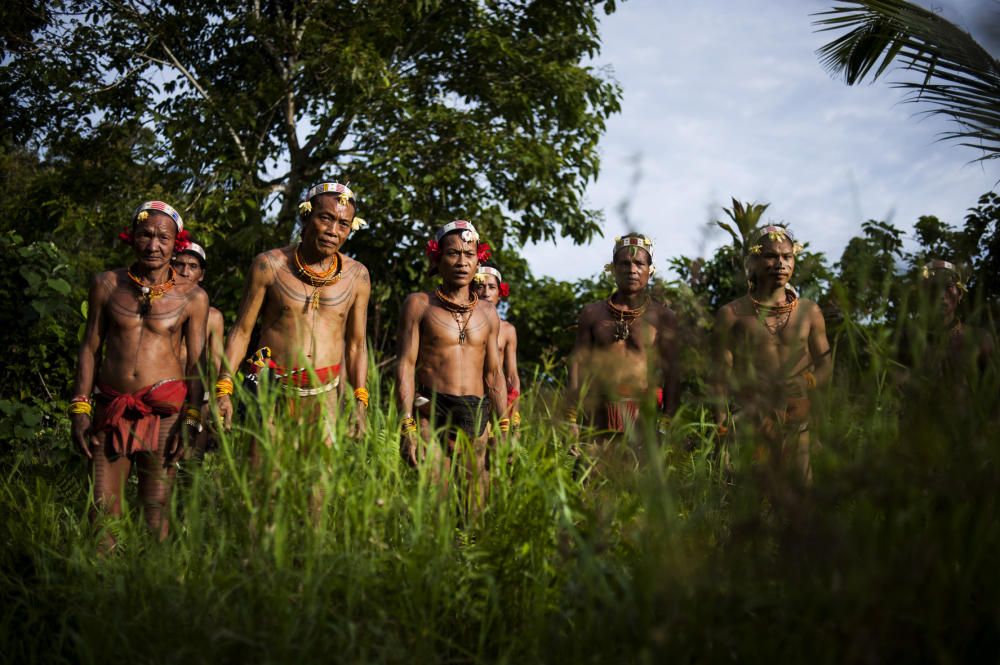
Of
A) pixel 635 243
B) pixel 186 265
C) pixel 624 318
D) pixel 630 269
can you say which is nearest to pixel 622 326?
pixel 624 318

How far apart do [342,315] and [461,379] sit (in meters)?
0.82

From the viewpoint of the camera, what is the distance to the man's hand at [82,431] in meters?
4.54

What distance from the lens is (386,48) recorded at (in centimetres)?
1243

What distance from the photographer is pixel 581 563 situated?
2480 millimetres

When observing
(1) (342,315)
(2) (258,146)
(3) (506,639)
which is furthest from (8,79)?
(3) (506,639)

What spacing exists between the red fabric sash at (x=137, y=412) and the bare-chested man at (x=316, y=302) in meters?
0.44

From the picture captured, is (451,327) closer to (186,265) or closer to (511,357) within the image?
(511,357)

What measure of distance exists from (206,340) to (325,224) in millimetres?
975

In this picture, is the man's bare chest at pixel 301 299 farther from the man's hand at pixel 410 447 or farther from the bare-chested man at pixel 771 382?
the bare-chested man at pixel 771 382

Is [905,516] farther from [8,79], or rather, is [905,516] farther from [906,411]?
[8,79]

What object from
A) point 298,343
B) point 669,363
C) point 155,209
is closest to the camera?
point 669,363

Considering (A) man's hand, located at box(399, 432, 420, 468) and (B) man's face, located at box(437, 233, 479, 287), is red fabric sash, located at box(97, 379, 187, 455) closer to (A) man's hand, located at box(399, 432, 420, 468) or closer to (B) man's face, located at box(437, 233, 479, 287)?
(A) man's hand, located at box(399, 432, 420, 468)

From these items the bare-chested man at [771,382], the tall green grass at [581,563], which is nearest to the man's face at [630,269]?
the tall green grass at [581,563]

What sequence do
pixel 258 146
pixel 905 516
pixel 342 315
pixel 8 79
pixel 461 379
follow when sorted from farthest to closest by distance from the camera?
pixel 258 146, pixel 8 79, pixel 461 379, pixel 342 315, pixel 905 516
